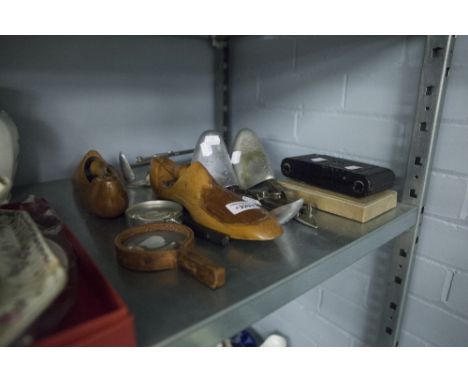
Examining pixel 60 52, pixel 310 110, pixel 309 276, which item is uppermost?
pixel 60 52

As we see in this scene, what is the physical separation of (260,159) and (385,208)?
0.24 meters

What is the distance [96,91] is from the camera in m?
0.74

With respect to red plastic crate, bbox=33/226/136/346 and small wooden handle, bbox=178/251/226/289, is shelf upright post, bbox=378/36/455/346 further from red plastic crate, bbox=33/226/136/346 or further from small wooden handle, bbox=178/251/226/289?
red plastic crate, bbox=33/226/136/346

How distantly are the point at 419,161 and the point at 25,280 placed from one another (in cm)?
55

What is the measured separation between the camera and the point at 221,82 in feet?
3.00

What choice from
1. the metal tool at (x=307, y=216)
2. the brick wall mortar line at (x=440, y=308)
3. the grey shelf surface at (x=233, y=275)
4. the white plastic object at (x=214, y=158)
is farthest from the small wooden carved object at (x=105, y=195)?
the brick wall mortar line at (x=440, y=308)

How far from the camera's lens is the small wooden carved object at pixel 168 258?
35 centimetres

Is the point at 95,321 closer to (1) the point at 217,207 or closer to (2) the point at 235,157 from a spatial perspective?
(1) the point at 217,207

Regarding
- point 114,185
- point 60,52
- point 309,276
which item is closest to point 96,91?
point 60,52

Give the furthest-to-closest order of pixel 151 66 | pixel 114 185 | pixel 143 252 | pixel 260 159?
1. pixel 151 66
2. pixel 260 159
3. pixel 114 185
4. pixel 143 252

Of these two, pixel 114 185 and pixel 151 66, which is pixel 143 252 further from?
pixel 151 66

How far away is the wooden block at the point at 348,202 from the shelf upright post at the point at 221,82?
414mm

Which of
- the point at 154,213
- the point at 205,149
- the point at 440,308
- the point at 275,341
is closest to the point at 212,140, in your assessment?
the point at 205,149

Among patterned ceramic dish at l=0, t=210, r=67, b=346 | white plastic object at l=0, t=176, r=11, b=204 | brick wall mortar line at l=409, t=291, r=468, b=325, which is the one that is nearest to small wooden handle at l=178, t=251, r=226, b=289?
patterned ceramic dish at l=0, t=210, r=67, b=346
